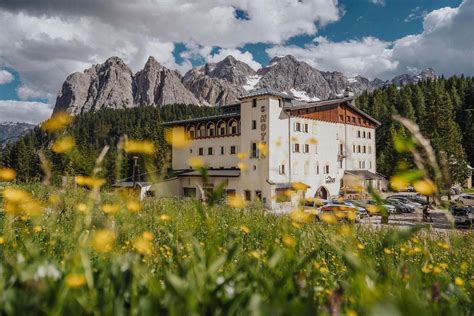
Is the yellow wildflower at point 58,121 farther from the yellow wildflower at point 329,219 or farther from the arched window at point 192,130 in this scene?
the arched window at point 192,130

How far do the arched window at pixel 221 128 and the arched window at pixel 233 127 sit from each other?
1013mm

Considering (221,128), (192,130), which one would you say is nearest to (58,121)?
(221,128)

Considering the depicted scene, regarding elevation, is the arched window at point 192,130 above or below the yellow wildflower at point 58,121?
above

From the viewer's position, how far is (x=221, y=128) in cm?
4956

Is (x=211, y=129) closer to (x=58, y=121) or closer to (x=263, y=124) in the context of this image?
(x=263, y=124)

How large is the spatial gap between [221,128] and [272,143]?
29.7 feet

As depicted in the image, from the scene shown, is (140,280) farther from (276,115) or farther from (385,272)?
(276,115)

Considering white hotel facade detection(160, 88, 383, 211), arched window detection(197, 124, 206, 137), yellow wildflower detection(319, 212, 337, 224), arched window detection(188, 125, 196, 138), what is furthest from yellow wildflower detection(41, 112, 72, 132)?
arched window detection(188, 125, 196, 138)

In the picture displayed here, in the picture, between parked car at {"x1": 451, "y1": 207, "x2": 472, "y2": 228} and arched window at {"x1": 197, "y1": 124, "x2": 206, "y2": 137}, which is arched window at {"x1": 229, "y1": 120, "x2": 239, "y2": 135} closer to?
arched window at {"x1": 197, "y1": 124, "x2": 206, "y2": 137}

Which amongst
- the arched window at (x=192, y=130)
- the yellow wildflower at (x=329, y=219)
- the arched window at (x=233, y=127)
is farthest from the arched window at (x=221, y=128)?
the yellow wildflower at (x=329, y=219)

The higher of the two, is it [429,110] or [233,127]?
[429,110]

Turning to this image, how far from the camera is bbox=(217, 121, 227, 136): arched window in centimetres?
4912

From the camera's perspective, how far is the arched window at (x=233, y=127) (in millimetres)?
47594

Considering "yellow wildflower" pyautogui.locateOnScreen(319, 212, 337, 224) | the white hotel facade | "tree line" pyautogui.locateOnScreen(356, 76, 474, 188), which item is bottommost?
"yellow wildflower" pyautogui.locateOnScreen(319, 212, 337, 224)
